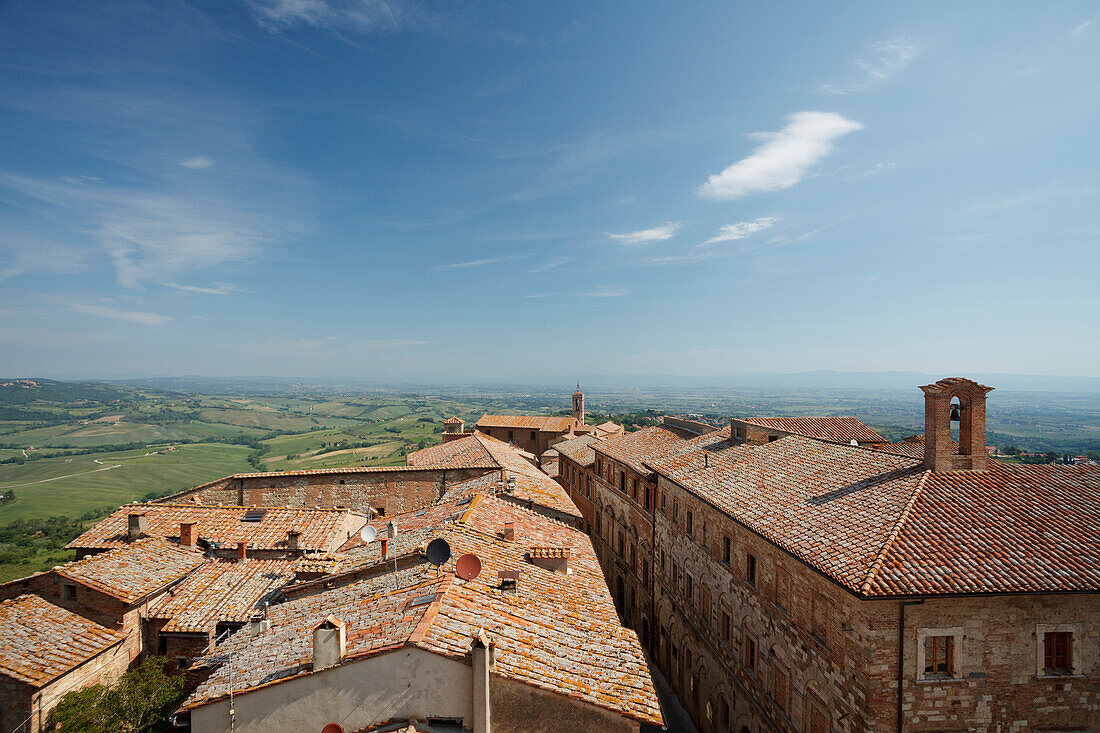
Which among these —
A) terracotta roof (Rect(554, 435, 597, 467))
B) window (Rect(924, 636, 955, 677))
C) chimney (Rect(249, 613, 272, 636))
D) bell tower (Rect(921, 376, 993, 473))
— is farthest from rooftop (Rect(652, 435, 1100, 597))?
terracotta roof (Rect(554, 435, 597, 467))

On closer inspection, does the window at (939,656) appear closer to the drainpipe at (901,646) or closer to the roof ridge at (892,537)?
the drainpipe at (901,646)

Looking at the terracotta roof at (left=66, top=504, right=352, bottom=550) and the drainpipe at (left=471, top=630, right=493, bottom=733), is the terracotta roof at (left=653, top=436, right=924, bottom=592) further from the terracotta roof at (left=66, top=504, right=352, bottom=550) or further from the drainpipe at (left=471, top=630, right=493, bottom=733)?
the terracotta roof at (left=66, top=504, right=352, bottom=550)

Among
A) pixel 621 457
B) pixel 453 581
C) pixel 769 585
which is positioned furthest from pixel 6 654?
pixel 621 457

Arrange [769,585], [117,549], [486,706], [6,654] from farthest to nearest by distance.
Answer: [117,549] → [769,585] → [6,654] → [486,706]

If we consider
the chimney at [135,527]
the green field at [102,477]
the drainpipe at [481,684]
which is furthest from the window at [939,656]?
the green field at [102,477]

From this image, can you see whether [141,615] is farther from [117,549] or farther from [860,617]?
[860,617]

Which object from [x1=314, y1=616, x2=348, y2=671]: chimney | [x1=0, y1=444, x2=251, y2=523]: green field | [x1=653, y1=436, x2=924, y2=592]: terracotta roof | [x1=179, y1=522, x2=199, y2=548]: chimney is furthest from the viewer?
[x1=0, y1=444, x2=251, y2=523]: green field

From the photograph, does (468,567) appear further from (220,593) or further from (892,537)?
(220,593)
